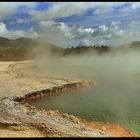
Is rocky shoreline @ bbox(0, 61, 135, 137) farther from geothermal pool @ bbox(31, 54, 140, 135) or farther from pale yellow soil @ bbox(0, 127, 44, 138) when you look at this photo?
geothermal pool @ bbox(31, 54, 140, 135)

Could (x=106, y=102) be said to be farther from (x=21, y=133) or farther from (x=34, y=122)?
(x=21, y=133)

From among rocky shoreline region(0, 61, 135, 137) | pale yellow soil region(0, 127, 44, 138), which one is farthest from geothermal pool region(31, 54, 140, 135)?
pale yellow soil region(0, 127, 44, 138)

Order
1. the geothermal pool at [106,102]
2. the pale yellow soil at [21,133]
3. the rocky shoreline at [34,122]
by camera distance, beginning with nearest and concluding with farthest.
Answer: the pale yellow soil at [21,133] → the rocky shoreline at [34,122] → the geothermal pool at [106,102]

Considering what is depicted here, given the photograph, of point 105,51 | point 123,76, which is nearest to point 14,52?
point 105,51

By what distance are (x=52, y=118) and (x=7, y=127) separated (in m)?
2.44

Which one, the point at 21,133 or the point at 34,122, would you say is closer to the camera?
the point at 21,133

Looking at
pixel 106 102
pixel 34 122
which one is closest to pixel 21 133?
pixel 34 122

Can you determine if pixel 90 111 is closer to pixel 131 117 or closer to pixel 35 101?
pixel 131 117

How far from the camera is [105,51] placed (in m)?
80.2

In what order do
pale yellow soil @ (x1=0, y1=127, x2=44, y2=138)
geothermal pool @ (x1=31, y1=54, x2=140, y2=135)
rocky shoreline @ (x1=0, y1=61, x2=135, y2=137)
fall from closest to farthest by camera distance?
pale yellow soil @ (x1=0, y1=127, x2=44, y2=138)
rocky shoreline @ (x1=0, y1=61, x2=135, y2=137)
geothermal pool @ (x1=31, y1=54, x2=140, y2=135)

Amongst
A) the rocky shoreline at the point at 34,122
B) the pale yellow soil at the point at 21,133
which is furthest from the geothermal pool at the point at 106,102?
the pale yellow soil at the point at 21,133

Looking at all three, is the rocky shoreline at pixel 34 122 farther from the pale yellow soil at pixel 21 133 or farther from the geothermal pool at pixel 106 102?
the geothermal pool at pixel 106 102

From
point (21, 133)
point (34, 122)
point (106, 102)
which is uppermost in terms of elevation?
point (34, 122)

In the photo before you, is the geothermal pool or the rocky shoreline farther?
the geothermal pool
